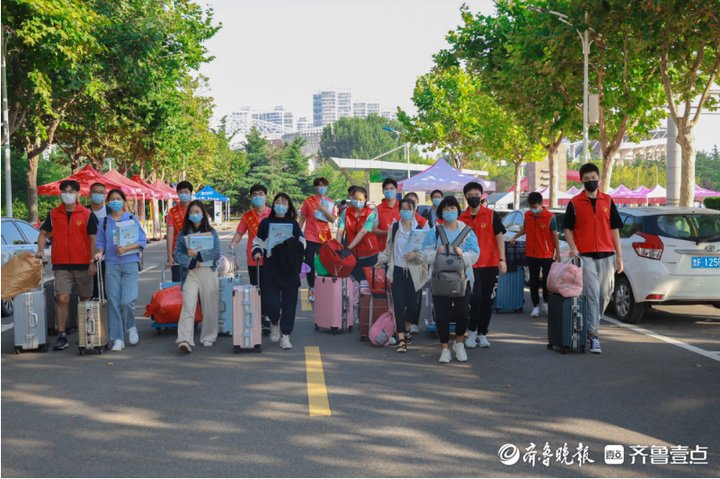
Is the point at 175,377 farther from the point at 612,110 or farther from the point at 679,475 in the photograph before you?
the point at 612,110

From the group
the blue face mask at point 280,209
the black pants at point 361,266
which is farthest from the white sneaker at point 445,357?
the black pants at point 361,266

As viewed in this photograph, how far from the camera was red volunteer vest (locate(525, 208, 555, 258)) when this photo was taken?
12359 millimetres

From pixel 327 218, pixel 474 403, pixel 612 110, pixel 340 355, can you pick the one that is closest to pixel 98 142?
pixel 612 110

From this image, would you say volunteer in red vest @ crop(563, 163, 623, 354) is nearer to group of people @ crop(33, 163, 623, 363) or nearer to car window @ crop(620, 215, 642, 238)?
group of people @ crop(33, 163, 623, 363)

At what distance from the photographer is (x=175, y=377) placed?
8.09 meters

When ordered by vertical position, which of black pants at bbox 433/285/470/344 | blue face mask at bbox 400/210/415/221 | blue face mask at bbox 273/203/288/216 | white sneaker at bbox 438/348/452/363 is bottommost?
white sneaker at bbox 438/348/452/363

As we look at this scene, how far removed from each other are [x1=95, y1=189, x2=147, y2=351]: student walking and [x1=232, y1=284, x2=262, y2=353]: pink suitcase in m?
1.31

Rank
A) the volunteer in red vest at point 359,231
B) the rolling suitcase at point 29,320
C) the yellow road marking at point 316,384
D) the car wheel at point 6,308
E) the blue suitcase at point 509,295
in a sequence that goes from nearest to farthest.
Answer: the yellow road marking at point 316,384
the rolling suitcase at point 29,320
the volunteer in red vest at point 359,231
the car wheel at point 6,308
the blue suitcase at point 509,295

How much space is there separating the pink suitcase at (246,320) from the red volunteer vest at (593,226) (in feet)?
11.6

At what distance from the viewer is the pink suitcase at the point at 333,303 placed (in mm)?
10938

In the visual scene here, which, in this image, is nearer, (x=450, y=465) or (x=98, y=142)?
(x=450, y=465)

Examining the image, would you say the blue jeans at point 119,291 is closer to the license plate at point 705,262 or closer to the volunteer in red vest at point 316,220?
the volunteer in red vest at point 316,220

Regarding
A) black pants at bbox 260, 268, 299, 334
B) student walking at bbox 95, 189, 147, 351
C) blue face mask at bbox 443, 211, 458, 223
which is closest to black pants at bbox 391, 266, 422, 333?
blue face mask at bbox 443, 211, 458, 223

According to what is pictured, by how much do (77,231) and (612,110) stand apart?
2231cm
